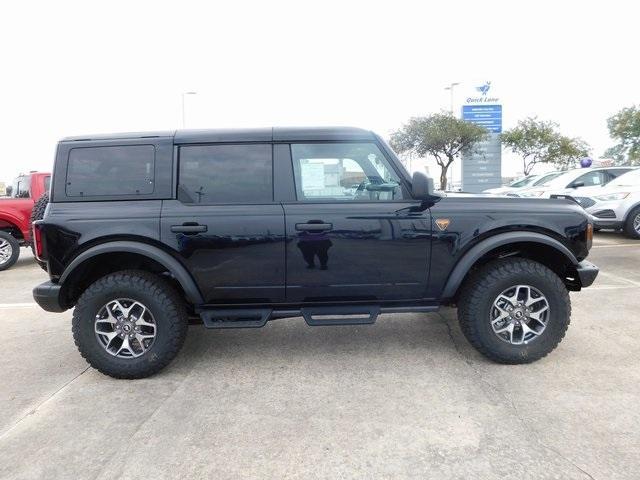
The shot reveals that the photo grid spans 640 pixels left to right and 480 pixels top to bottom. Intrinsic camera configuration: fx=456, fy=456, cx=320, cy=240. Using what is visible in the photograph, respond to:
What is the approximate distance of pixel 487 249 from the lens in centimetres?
345

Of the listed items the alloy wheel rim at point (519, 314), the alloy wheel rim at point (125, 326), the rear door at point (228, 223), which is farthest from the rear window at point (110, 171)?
the alloy wheel rim at point (519, 314)

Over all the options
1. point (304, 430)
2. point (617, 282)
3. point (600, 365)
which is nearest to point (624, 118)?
point (617, 282)

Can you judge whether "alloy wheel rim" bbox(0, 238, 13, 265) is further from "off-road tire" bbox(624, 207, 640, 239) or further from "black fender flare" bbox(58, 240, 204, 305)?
"off-road tire" bbox(624, 207, 640, 239)

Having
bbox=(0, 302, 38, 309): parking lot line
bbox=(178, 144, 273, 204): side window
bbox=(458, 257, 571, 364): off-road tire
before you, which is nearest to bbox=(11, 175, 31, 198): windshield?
bbox=(0, 302, 38, 309): parking lot line

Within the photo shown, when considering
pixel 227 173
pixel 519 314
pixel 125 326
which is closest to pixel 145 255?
pixel 125 326

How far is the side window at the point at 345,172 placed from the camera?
3555mm

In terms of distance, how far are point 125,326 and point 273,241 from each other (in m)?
1.31

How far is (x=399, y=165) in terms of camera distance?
3.56 m

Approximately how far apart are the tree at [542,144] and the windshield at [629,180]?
1953 centimetres

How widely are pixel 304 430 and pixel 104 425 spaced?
1270 mm

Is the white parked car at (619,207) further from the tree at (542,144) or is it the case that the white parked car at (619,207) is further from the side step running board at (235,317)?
the tree at (542,144)

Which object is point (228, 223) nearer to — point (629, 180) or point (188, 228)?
point (188, 228)

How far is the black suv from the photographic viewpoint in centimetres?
341

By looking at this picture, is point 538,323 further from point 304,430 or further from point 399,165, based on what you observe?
point 304,430
